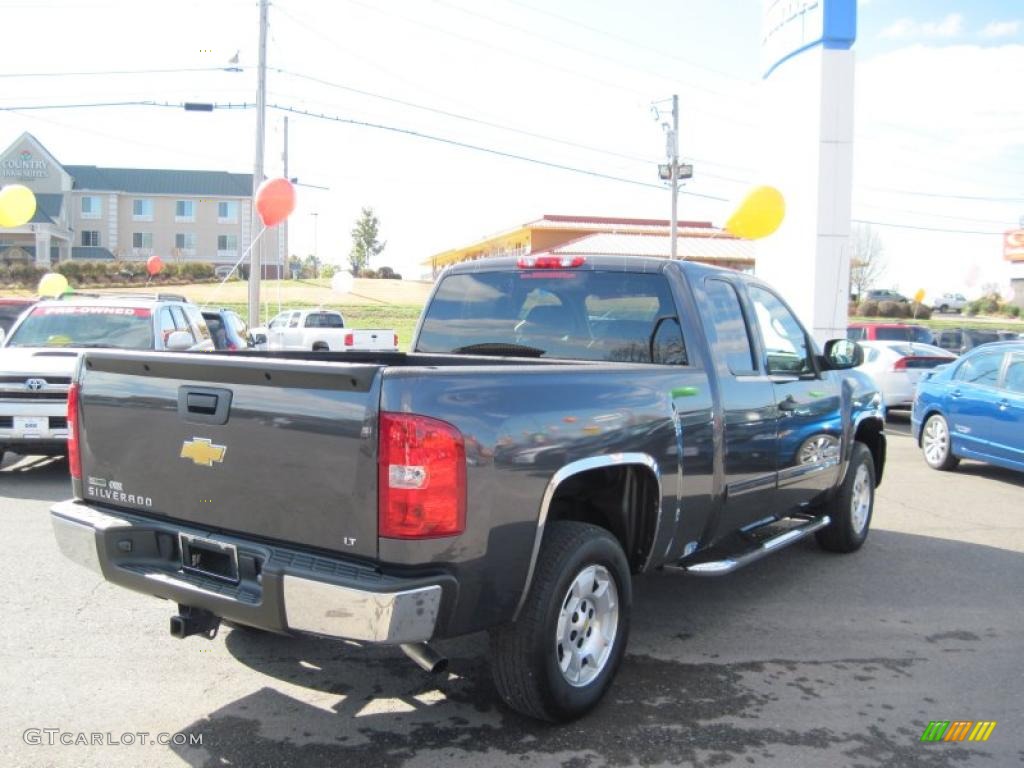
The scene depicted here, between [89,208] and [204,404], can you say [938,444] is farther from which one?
[89,208]

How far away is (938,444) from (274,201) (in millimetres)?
14481

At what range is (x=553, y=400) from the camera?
11.7 feet

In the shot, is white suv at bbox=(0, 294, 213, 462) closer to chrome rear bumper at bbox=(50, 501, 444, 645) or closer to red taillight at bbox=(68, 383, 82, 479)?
red taillight at bbox=(68, 383, 82, 479)

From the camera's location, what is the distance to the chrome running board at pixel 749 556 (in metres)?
4.60

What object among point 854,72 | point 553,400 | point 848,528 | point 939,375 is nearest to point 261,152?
point 854,72

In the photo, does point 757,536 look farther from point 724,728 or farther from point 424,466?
point 424,466

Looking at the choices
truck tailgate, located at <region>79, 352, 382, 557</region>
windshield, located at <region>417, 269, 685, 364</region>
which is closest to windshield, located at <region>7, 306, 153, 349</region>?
windshield, located at <region>417, 269, 685, 364</region>

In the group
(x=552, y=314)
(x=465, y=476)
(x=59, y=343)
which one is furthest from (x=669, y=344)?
(x=59, y=343)

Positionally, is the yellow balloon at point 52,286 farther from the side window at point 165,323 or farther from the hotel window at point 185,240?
the hotel window at point 185,240

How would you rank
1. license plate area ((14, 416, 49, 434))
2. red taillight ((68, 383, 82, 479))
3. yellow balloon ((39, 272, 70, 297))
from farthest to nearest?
yellow balloon ((39, 272, 70, 297))
license plate area ((14, 416, 49, 434))
red taillight ((68, 383, 82, 479))

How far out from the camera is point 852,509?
6.71m

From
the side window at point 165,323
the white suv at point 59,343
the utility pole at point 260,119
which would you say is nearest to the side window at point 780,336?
the white suv at point 59,343

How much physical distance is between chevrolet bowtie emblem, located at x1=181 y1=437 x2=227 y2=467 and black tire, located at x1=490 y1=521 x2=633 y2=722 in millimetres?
1300

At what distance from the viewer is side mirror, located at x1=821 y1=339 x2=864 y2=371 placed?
610 centimetres
